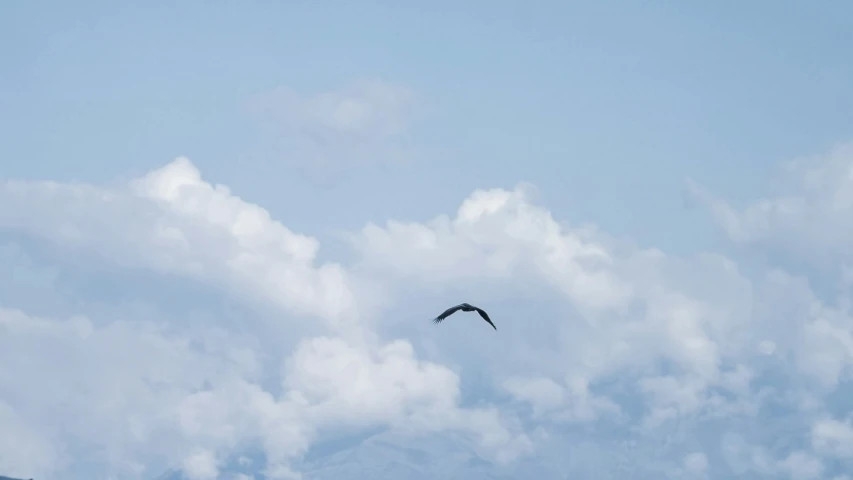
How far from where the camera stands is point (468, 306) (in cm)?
6456
